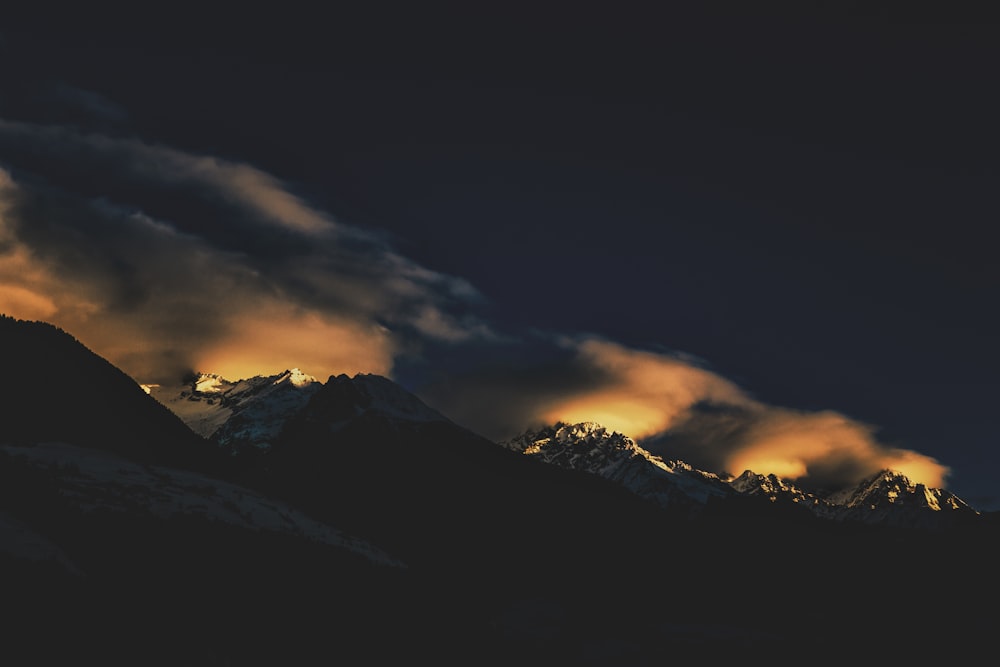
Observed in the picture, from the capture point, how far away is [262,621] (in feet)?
120

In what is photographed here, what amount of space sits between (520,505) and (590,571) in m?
27.4

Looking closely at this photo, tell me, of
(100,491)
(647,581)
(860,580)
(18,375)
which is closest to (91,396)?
(18,375)

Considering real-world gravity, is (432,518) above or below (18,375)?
above

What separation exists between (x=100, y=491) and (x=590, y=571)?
133 m

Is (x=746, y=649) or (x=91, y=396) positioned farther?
(x=91, y=396)

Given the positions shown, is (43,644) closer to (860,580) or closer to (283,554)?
(283,554)

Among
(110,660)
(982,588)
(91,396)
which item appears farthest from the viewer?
(982,588)

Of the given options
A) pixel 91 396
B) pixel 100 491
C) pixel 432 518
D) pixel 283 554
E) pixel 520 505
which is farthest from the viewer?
pixel 520 505

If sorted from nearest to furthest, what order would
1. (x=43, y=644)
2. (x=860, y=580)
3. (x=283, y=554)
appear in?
(x=43, y=644) → (x=283, y=554) → (x=860, y=580)

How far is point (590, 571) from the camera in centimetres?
16688

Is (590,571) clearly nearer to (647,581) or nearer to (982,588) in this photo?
(647,581)

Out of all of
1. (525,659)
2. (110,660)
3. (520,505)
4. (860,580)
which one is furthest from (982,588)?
(110,660)

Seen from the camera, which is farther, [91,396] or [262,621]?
[91,396]

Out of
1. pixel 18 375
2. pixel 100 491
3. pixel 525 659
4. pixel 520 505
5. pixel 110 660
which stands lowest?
pixel 110 660
